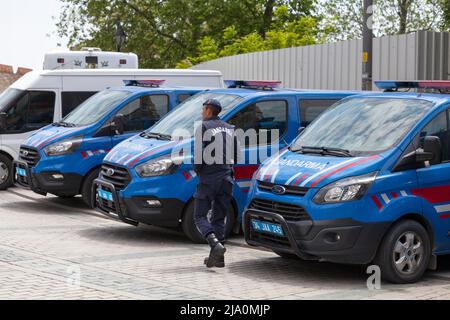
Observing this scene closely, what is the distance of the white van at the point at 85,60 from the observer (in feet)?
69.4

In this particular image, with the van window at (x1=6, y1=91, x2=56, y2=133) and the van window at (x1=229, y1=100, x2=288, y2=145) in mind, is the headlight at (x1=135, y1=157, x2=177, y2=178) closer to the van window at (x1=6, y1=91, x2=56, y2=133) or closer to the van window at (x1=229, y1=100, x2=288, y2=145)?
the van window at (x1=229, y1=100, x2=288, y2=145)

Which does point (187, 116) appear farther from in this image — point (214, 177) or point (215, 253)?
point (215, 253)

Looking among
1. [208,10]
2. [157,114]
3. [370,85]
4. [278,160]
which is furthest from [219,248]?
[208,10]

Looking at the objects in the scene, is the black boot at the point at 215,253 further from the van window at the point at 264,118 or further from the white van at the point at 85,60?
the white van at the point at 85,60

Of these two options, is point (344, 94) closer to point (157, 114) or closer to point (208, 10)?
point (157, 114)

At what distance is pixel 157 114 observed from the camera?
14352mm

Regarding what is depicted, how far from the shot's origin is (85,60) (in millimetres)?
21375

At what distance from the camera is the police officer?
9617mm

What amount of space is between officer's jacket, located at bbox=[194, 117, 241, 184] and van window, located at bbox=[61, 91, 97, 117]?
24.6 feet

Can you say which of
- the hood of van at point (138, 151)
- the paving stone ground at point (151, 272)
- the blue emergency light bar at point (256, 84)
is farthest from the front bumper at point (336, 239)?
the blue emergency light bar at point (256, 84)

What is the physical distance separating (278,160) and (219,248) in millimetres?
1084

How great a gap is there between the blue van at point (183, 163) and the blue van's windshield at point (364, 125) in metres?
1.68

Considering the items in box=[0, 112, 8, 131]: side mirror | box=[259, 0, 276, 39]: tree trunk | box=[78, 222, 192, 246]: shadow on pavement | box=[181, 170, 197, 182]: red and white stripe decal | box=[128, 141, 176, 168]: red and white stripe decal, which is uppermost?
box=[259, 0, 276, 39]: tree trunk

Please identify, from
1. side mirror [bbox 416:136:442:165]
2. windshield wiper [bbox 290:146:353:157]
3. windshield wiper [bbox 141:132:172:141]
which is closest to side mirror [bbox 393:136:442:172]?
side mirror [bbox 416:136:442:165]
